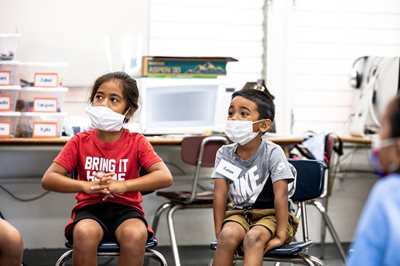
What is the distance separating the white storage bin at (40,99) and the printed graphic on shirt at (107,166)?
1382mm

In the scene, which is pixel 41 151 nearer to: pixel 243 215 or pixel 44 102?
pixel 44 102

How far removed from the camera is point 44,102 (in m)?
4.05

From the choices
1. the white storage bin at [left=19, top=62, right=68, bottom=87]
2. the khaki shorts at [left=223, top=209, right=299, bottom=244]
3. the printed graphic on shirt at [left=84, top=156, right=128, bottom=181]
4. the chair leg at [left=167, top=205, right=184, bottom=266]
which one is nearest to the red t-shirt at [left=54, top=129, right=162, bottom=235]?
the printed graphic on shirt at [left=84, top=156, right=128, bottom=181]

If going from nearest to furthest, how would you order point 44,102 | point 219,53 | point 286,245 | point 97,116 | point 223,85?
point 286,245 → point 97,116 → point 44,102 → point 223,85 → point 219,53

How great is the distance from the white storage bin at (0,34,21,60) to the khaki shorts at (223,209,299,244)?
1.88 metres

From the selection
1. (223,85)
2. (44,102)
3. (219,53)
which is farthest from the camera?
(219,53)

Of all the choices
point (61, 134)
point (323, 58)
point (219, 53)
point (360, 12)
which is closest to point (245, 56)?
point (219, 53)

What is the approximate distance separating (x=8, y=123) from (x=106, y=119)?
1380mm

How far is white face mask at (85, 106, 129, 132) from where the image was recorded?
279 centimetres

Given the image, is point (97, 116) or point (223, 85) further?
point (223, 85)

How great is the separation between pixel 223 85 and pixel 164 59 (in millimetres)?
395

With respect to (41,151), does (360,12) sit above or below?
→ above

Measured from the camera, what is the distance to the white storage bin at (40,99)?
4.05 m

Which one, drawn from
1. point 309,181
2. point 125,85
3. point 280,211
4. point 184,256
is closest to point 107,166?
point 125,85
